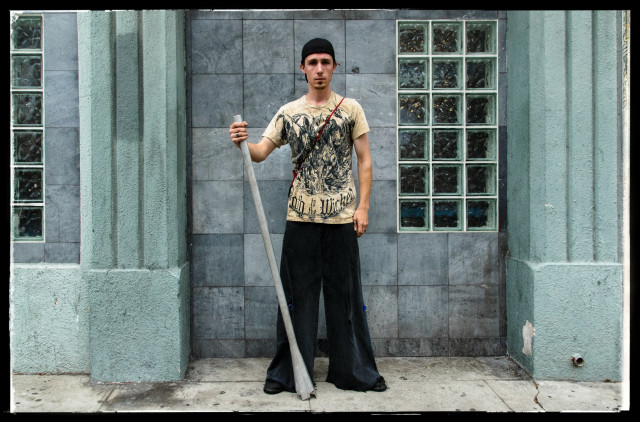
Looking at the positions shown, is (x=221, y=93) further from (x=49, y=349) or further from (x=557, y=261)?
(x=557, y=261)

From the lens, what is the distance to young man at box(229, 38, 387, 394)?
3.57 meters

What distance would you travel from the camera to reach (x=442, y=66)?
4352 millimetres

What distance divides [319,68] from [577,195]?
2.30 m

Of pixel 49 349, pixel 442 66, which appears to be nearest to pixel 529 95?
pixel 442 66

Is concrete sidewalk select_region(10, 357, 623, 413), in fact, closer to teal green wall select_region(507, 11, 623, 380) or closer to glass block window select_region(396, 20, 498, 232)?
teal green wall select_region(507, 11, 623, 380)

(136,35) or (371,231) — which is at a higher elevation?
(136,35)

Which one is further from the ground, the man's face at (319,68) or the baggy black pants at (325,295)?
the man's face at (319,68)

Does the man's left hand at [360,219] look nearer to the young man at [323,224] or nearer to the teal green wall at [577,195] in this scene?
the young man at [323,224]

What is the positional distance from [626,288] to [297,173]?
8.98ft

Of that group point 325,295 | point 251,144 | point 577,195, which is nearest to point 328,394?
point 325,295

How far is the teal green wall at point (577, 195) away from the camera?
12.5 feet

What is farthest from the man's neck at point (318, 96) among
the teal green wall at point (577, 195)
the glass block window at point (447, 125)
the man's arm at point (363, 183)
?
the teal green wall at point (577, 195)

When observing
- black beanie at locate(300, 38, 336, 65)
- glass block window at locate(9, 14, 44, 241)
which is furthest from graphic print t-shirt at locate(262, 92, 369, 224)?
glass block window at locate(9, 14, 44, 241)

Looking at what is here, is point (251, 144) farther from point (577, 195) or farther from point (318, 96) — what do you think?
point (577, 195)
